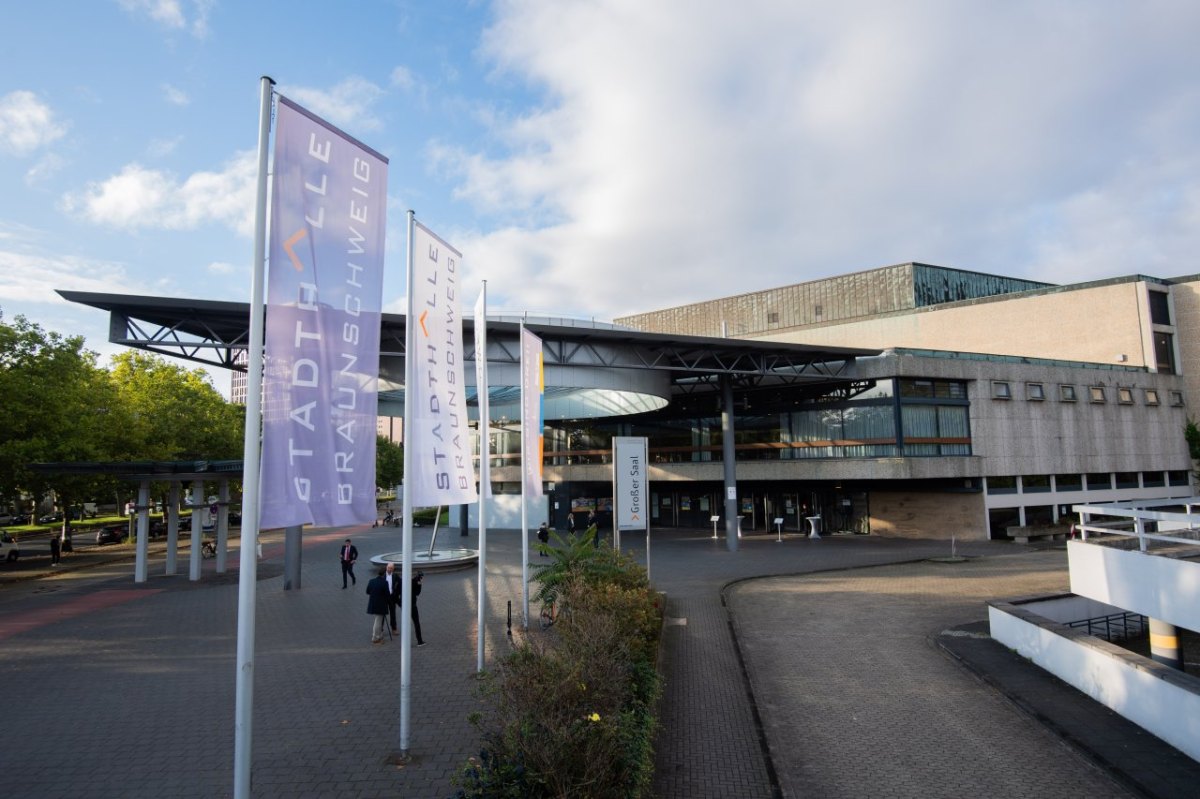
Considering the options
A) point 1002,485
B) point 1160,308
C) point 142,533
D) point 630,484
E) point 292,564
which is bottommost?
point 292,564

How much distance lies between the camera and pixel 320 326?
256 inches

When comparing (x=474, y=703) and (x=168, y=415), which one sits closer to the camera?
(x=474, y=703)

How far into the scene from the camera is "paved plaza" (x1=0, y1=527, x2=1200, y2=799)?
7.52m

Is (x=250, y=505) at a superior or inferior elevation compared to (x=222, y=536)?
superior

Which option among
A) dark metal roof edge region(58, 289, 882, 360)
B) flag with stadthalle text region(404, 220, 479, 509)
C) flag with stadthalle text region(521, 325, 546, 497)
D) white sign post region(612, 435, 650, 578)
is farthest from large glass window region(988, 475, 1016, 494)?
flag with stadthalle text region(404, 220, 479, 509)

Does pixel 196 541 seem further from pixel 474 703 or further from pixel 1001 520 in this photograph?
pixel 1001 520

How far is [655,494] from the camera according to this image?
4662cm

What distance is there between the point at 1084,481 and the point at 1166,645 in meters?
29.2

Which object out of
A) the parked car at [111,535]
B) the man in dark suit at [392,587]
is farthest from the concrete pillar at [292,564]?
the parked car at [111,535]

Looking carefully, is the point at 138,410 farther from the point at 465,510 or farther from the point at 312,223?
the point at 312,223

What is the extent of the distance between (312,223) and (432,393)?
12.6 feet

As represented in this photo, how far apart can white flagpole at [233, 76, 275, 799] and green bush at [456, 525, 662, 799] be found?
1761 mm

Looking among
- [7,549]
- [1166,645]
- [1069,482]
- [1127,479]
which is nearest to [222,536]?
[7,549]

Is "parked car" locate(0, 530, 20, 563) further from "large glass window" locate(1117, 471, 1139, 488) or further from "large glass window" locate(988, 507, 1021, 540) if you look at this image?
"large glass window" locate(1117, 471, 1139, 488)
